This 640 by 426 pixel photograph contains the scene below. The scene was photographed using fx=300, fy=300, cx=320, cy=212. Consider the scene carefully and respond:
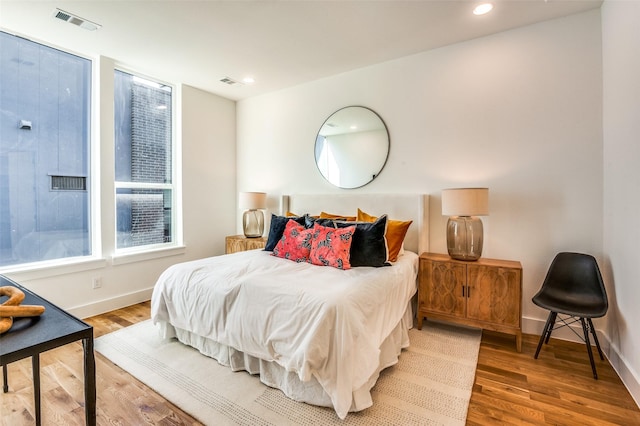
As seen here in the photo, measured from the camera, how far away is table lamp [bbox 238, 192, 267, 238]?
4113 mm

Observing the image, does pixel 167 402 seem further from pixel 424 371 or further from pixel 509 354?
pixel 509 354

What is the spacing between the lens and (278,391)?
75.6 inches

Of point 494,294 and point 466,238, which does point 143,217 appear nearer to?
point 466,238

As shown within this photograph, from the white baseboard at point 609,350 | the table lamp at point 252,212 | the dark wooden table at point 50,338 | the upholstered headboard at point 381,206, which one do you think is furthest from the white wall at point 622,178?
the table lamp at point 252,212

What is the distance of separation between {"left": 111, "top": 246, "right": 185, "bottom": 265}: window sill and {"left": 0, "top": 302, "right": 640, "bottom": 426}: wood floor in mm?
1188

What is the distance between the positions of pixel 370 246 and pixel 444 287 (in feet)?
2.71

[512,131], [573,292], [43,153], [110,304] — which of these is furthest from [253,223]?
[573,292]

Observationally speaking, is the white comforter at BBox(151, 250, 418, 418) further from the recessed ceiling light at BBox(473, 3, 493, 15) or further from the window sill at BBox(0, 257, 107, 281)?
the recessed ceiling light at BBox(473, 3, 493, 15)

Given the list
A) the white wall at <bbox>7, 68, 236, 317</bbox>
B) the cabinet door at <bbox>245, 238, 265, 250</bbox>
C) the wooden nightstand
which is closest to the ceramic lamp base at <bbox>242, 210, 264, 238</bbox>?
the wooden nightstand

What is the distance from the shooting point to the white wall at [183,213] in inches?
123

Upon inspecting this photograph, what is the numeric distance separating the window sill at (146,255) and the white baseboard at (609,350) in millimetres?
4062

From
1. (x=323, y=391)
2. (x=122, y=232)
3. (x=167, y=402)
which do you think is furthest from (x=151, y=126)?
(x=323, y=391)

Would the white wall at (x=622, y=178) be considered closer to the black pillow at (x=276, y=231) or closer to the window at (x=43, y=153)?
the black pillow at (x=276, y=231)

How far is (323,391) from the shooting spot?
5.76 ft
